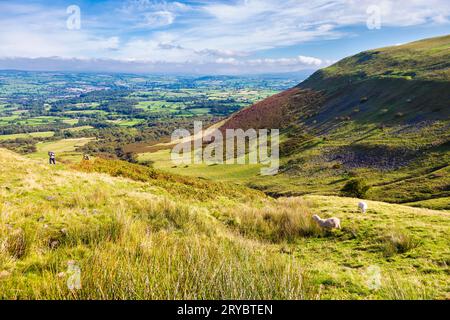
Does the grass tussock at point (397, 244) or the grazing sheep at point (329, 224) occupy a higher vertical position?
the grass tussock at point (397, 244)

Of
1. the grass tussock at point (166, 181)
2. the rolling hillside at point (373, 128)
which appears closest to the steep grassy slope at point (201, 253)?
the grass tussock at point (166, 181)

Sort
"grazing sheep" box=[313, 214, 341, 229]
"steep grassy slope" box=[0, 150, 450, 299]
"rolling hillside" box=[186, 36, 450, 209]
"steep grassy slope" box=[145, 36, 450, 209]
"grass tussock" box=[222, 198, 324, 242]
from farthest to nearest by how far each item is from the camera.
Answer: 1. "steep grassy slope" box=[145, 36, 450, 209]
2. "rolling hillside" box=[186, 36, 450, 209]
3. "grazing sheep" box=[313, 214, 341, 229]
4. "grass tussock" box=[222, 198, 324, 242]
5. "steep grassy slope" box=[0, 150, 450, 299]

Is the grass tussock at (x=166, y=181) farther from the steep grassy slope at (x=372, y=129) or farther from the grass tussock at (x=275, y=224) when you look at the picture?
the steep grassy slope at (x=372, y=129)

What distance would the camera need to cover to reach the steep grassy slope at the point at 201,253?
11.9 feet

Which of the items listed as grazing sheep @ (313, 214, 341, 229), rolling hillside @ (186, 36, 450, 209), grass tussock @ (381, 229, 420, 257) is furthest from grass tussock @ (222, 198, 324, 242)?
rolling hillside @ (186, 36, 450, 209)

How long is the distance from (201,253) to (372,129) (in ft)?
199

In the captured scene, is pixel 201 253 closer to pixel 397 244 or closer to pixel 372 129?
pixel 397 244

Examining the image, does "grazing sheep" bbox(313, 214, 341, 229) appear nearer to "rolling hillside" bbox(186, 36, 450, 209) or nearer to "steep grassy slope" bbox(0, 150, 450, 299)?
"steep grassy slope" bbox(0, 150, 450, 299)

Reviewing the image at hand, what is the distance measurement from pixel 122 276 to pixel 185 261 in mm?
970
